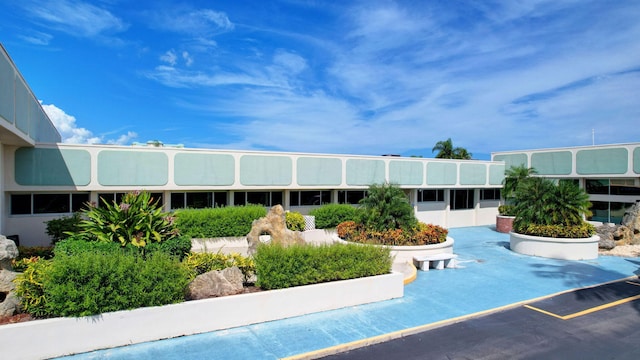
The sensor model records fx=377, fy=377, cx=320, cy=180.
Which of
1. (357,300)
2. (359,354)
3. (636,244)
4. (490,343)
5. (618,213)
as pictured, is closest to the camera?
(359,354)

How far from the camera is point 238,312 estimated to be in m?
7.70

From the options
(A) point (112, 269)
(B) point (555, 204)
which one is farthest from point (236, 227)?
(B) point (555, 204)

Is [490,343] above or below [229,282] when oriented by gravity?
below

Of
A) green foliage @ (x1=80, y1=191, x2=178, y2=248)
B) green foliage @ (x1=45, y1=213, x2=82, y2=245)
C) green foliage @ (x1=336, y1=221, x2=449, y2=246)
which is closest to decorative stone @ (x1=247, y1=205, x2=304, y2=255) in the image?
green foliage @ (x1=336, y1=221, x2=449, y2=246)

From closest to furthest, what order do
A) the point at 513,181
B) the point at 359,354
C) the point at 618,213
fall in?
the point at 359,354, the point at 618,213, the point at 513,181

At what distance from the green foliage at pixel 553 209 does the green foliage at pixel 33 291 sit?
17.0 meters

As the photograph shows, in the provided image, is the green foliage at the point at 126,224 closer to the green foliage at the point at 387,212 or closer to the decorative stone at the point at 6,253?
the decorative stone at the point at 6,253

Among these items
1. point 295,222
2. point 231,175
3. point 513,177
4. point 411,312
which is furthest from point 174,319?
point 513,177

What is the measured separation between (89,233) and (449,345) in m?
9.42

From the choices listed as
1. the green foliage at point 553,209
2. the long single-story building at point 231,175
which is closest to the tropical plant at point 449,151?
A: the long single-story building at point 231,175

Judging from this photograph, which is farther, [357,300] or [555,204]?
[555,204]

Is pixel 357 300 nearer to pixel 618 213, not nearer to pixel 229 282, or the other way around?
pixel 229 282

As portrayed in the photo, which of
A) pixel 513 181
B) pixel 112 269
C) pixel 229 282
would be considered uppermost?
pixel 513 181

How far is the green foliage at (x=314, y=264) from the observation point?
849 centimetres
